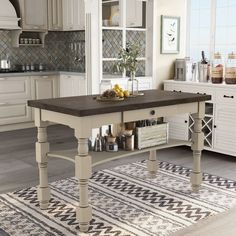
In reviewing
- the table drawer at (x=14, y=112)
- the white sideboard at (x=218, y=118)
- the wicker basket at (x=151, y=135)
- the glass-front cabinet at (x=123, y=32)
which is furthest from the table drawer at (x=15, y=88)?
the wicker basket at (x=151, y=135)

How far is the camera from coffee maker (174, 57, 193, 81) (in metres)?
5.15

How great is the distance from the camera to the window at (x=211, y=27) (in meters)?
5.06

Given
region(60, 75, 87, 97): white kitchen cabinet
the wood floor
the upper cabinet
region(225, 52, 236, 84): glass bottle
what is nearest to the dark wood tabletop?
the wood floor

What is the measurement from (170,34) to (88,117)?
2.88 m

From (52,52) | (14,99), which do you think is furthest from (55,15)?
(14,99)

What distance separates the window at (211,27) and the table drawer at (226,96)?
0.75 meters

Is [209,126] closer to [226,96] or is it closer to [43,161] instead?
[226,96]

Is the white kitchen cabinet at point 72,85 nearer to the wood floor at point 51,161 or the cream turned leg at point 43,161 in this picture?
the wood floor at point 51,161

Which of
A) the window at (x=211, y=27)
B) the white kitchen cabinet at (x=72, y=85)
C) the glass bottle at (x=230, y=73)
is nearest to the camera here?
the glass bottle at (x=230, y=73)

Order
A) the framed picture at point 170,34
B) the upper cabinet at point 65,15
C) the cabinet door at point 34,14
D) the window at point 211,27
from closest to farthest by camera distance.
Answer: the window at point 211,27
the framed picture at point 170,34
the cabinet door at point 34,14
the upper cabinet at point 65,15

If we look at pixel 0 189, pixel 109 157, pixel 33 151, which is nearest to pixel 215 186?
pixel 109 157

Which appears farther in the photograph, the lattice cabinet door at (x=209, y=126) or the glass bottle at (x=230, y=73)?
the lattice cabinet door at (x=209, y=126)

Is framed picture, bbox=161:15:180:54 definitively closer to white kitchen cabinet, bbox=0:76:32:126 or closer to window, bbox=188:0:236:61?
window, bbox=188:0:236:61

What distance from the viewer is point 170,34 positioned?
5254 mm
